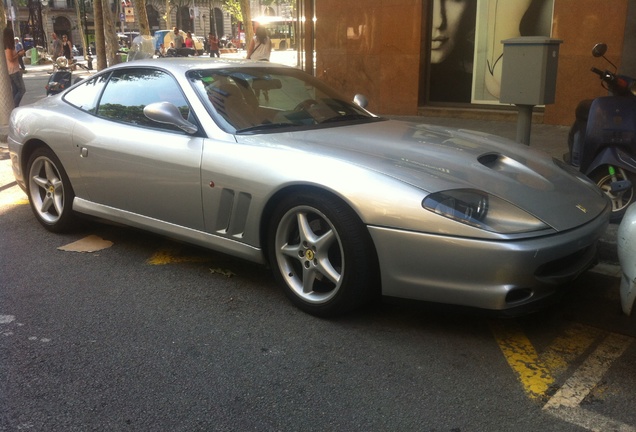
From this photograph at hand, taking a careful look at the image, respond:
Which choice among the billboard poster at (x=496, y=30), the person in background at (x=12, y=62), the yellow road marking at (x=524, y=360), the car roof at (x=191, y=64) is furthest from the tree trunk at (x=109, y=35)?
the yellow road marking at (x=524, y=360)

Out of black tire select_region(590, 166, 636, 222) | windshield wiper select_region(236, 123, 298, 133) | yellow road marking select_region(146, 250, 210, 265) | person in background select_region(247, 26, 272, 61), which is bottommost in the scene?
yellow road marking select_region(146, 250, 210, 265)

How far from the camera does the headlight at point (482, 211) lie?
3070 millimetres

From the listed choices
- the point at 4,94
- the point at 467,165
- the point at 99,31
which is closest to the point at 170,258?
the point at 467,165

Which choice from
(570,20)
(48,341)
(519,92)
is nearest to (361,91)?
(570,20)

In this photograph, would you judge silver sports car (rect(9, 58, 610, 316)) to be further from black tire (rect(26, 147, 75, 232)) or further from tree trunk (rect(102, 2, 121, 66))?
tree trunk (rect(102, 2, 121, 66))

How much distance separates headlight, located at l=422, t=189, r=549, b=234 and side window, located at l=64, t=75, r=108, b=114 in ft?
9.72

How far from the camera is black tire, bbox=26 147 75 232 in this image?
504cm

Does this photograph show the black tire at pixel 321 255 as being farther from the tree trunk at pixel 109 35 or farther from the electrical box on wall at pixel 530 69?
the tree trunk at pixel 109 35

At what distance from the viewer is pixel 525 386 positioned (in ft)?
9.48

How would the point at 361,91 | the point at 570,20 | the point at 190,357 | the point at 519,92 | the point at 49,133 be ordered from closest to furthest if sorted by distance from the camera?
the point at 190,357, the point at 49,133, the point at 519,92, the point at 570,20, the point at 361,91

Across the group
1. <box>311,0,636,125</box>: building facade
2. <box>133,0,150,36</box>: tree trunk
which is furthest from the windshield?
<box>133,0,150,36</box>: tree trunk

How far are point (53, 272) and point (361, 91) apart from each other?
835 centimetres

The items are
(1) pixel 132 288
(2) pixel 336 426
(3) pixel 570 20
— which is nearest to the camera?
(2) pixel 336 426

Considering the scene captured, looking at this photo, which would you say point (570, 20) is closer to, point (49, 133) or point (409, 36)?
point (409, 36)
